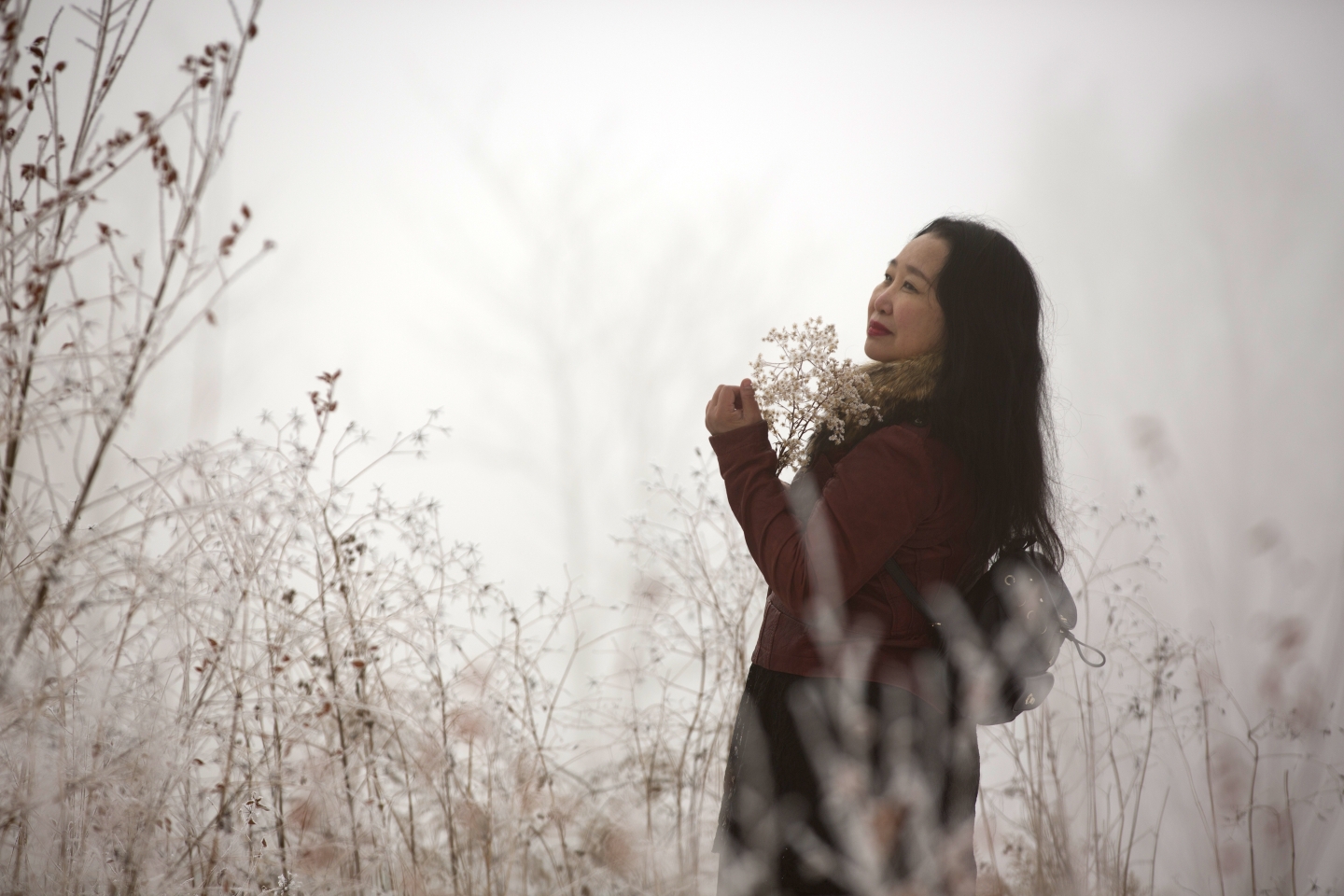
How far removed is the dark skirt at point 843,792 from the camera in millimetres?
1002

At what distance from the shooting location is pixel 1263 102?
84.2 inches

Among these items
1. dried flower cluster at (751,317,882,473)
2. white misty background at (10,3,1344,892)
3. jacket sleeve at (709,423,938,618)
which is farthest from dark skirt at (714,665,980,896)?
white misty background at (10,3,1344,892)

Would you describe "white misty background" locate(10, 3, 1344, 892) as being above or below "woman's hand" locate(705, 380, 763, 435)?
above

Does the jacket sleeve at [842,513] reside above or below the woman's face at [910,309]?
below

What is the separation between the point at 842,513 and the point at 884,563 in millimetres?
87

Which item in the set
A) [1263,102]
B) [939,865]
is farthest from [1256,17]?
[939,865]

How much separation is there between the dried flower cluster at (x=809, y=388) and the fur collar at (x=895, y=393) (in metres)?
0.01

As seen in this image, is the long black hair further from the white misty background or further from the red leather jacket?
the white misty background

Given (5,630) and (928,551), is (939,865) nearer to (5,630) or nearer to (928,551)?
(928,551)

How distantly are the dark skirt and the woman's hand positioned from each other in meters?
0.30

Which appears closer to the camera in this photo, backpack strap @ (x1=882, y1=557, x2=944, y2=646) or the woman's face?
backpack strap @ (x1=882, y1=557, x2=944, y2=646)

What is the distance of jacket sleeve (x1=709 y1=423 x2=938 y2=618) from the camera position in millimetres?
962

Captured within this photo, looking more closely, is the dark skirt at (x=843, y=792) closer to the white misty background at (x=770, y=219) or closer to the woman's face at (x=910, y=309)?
the woman's face at (x=910, y=309)

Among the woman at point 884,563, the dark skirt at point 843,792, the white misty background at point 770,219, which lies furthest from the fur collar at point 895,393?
the white misty background at point 770,219
